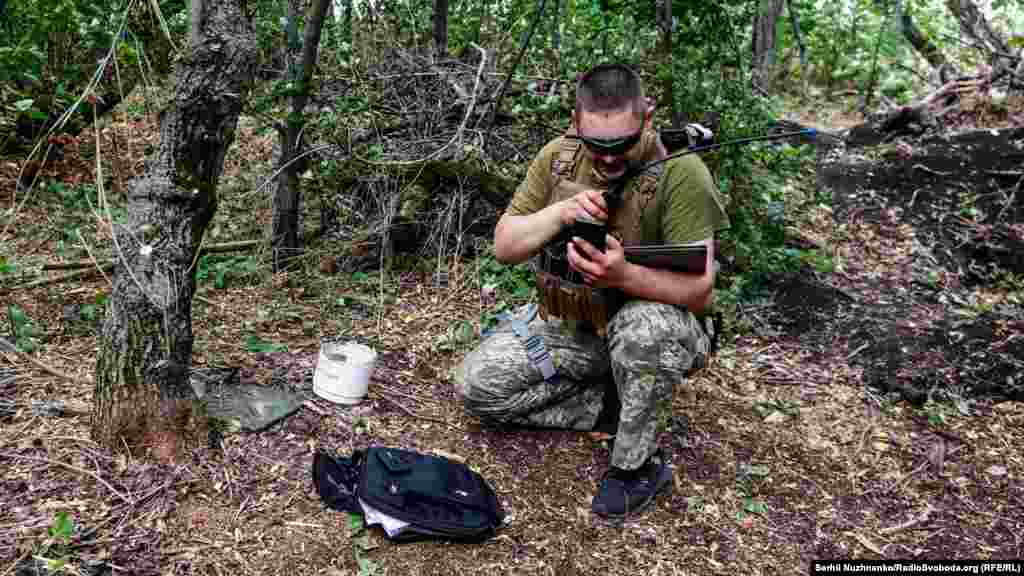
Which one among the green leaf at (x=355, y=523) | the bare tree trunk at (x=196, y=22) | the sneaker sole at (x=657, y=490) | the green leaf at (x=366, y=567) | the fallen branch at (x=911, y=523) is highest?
the bare tree trunk at (x=196, y=22)

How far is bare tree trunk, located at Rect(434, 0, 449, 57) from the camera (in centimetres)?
497

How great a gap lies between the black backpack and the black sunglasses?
121 centimetres

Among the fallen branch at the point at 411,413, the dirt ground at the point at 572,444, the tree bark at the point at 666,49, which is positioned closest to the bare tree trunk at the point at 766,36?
the dirt ground at the point at 572,444

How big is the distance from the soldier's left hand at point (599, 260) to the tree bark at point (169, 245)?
3.96 feet

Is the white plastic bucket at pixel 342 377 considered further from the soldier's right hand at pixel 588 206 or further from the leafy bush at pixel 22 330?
the leafy bush at pixel 22 330

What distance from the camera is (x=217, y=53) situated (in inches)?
90.0

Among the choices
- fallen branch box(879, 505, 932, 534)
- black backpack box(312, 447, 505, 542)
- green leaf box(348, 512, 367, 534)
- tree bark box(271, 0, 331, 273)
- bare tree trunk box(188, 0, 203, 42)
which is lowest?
fallen branch box(879, 505, 932, 534)

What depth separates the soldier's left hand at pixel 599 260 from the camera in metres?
2.62

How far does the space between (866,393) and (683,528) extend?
5.25 ft

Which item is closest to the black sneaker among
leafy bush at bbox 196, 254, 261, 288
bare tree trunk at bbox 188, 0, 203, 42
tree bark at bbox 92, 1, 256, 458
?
tree bark at bbox 92, 1, 256, 458

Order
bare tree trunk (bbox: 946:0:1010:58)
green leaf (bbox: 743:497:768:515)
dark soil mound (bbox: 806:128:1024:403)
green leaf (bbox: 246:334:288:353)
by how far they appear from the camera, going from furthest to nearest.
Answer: bare tree trunk (bbox: 946:0:1010:58) < dark soil mound (bbox: 806:128:1024:403) < green leaf (bbox: 246:334:288:353) < green leaf (bbox: 743:497:768:515)

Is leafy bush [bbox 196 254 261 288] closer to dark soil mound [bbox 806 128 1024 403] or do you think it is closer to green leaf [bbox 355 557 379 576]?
green leaf [bbox 355 557 379 576]

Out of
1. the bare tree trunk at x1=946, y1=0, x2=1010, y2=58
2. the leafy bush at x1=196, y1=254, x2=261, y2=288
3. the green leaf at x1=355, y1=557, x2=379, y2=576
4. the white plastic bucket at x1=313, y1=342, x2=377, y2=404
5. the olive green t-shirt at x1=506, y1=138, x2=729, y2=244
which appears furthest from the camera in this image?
the bare tree trunk at x1=946, y1=0, x2=1010, y2=58

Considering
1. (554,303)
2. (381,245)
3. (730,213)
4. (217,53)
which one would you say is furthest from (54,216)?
(730,213)
